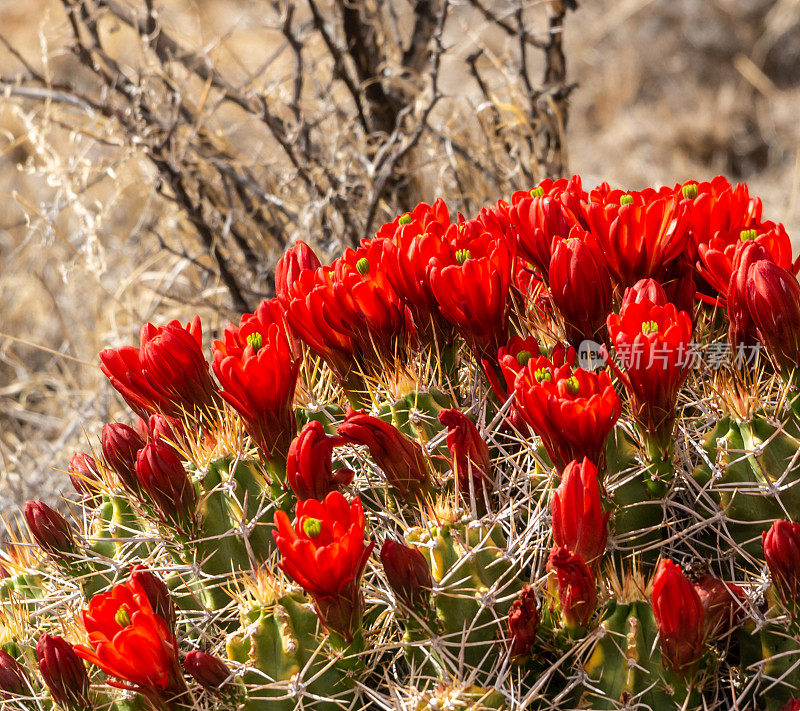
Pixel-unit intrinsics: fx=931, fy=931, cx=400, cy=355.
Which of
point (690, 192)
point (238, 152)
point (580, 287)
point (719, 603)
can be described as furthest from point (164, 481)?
point (238, 152)

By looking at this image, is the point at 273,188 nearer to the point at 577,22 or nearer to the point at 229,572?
the point at 229,572

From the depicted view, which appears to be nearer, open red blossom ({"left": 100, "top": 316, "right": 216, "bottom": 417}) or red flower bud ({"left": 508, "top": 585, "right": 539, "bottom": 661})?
red flower bud ({"left": 508, "top": 585, "right": 539, "bottom": 661})

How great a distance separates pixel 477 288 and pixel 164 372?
54cm

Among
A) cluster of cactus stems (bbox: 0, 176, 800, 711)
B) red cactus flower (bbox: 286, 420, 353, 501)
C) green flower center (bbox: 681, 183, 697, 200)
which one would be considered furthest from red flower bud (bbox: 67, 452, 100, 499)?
green flower center (bbox: 681, 183, 697, 200)

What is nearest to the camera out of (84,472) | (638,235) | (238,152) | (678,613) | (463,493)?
(678,613)

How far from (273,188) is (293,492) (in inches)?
80.2

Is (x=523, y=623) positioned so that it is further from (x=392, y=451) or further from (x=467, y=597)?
(x=392, y=451)

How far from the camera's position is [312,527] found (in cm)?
121

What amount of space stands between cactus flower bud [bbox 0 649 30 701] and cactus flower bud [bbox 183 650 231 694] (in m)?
0.35

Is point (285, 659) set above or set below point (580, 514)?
below

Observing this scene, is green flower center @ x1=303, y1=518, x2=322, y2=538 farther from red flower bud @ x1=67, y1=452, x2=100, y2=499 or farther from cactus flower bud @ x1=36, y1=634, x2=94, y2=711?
red flower bud @ x1=67, y1=452, x2=100, y2=499

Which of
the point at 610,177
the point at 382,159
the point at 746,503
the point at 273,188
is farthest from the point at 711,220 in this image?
the point at 610,177

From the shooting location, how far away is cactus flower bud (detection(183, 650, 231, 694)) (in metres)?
1.24

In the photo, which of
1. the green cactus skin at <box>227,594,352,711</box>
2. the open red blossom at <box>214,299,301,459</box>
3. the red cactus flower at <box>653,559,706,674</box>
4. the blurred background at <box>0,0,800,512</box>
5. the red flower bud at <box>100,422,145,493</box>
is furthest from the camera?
the blurred background at <box>0,0,800,512</box>
